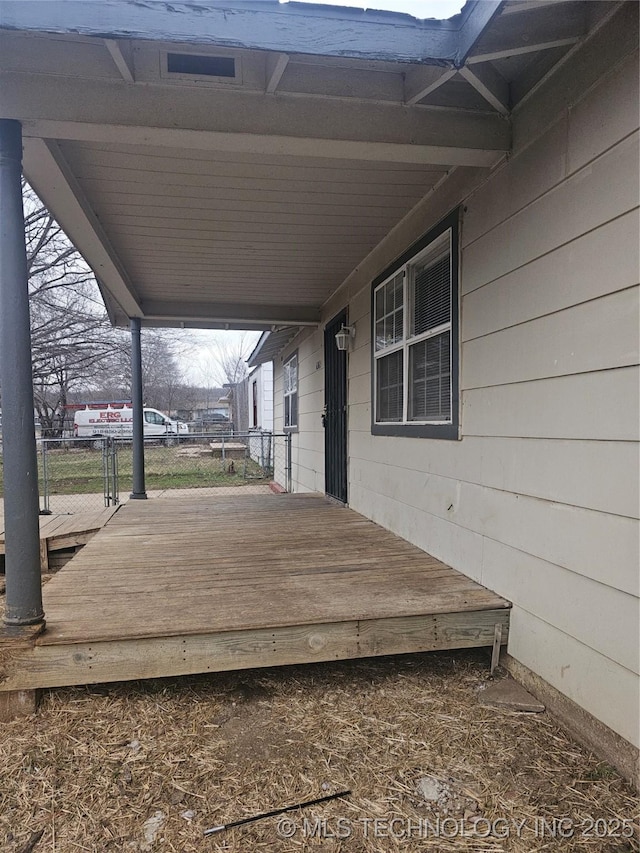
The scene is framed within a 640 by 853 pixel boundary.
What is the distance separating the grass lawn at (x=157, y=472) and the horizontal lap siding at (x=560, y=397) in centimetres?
821

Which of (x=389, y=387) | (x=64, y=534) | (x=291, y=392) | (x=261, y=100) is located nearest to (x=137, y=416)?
(x=64, y=534)

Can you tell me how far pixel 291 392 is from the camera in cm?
846

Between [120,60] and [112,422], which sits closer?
[120,60]

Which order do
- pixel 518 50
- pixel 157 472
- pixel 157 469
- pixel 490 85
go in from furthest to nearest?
pixel 157 469
pixel 157 472
pixel 490 85
pixel 518 50

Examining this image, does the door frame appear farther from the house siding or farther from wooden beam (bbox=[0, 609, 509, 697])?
wooden beam (bbox=[0, 609, 509, 697])

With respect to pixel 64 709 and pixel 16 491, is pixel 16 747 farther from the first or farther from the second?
pixel 16 491

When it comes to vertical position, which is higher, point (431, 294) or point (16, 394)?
point (431, 294)

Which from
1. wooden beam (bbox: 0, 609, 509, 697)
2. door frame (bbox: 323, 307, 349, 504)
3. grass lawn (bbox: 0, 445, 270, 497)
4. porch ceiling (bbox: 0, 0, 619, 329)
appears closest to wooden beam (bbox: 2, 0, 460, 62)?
porch ceiling (bbox: 0, 0, 619, 329)

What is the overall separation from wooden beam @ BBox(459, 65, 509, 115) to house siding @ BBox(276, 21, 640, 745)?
0.38 ft

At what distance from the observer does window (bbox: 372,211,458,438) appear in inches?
110

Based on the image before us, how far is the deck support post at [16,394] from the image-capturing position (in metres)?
1.88

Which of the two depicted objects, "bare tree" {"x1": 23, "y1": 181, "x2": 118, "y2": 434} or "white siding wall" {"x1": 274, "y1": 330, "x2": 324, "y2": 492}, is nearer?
"white siding wall" {"x1": 274, "y1": 330, "x2": 324, "y2": 492}

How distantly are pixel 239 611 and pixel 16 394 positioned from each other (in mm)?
1293

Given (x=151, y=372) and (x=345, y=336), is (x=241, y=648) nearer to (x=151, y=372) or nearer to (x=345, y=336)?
(x=345, y=336)
